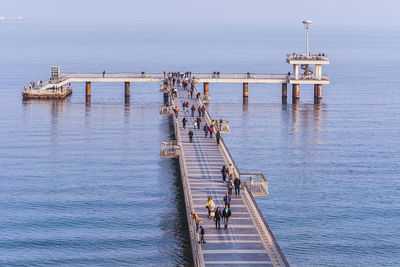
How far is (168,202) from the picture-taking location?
6388cm

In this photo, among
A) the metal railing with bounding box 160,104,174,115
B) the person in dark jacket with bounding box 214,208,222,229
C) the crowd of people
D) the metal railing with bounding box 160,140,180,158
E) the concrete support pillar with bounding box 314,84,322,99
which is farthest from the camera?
the concrete support pillar with bounding box 314,84,322,99

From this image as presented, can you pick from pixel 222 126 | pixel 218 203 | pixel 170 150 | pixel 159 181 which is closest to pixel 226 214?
pixel 218 203

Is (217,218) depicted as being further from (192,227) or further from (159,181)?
(159,181)

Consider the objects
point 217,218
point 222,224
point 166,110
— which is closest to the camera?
point 217,218

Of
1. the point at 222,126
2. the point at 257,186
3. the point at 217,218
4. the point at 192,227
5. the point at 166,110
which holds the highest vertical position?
the point at 166,110

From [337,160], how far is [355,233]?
24.7m

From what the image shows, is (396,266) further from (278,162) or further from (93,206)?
(278,162)

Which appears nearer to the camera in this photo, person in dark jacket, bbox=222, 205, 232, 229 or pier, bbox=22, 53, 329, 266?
pier, bbox=22, 53, 329, 266

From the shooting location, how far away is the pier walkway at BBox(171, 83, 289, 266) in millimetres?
43750

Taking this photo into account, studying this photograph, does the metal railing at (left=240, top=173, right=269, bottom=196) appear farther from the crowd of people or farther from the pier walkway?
the crowd of people

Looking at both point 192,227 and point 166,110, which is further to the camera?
point 166,110

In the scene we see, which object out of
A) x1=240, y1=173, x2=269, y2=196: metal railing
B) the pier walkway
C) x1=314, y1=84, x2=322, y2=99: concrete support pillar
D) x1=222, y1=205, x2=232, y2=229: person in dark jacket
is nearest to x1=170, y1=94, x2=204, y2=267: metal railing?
the pier walkway

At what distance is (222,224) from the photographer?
49062mm

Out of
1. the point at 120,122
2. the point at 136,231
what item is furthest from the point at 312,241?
the point at 120,122
